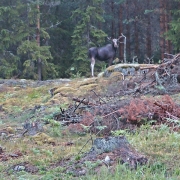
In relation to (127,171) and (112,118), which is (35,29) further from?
(127,171)

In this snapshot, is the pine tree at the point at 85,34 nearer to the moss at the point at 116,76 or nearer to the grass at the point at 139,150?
the moss at the point at 116,76

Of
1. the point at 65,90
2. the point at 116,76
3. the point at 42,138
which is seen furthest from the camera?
the point at 116,76

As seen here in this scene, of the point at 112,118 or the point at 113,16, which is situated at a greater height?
the point at 113,16

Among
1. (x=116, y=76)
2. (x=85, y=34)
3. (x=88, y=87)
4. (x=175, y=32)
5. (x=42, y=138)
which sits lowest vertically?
→ (x=88, y=87)

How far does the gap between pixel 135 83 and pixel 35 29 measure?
14521mm

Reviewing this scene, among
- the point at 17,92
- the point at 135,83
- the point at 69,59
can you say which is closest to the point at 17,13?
the point at 69,59

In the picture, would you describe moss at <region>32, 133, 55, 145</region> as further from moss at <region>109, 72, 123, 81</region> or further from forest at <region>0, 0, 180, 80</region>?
forest at <region>0, 0, 180, 80</region>

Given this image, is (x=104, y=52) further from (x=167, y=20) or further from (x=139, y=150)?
(x=139, y=150)

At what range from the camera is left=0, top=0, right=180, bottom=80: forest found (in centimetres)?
2331

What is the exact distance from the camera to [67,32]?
2803 cm

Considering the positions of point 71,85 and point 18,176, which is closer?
point 18,176

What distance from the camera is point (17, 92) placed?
1480cm

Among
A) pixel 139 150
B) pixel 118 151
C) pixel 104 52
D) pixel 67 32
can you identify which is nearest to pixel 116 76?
pixel 104 52

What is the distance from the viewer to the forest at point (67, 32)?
23312mm
